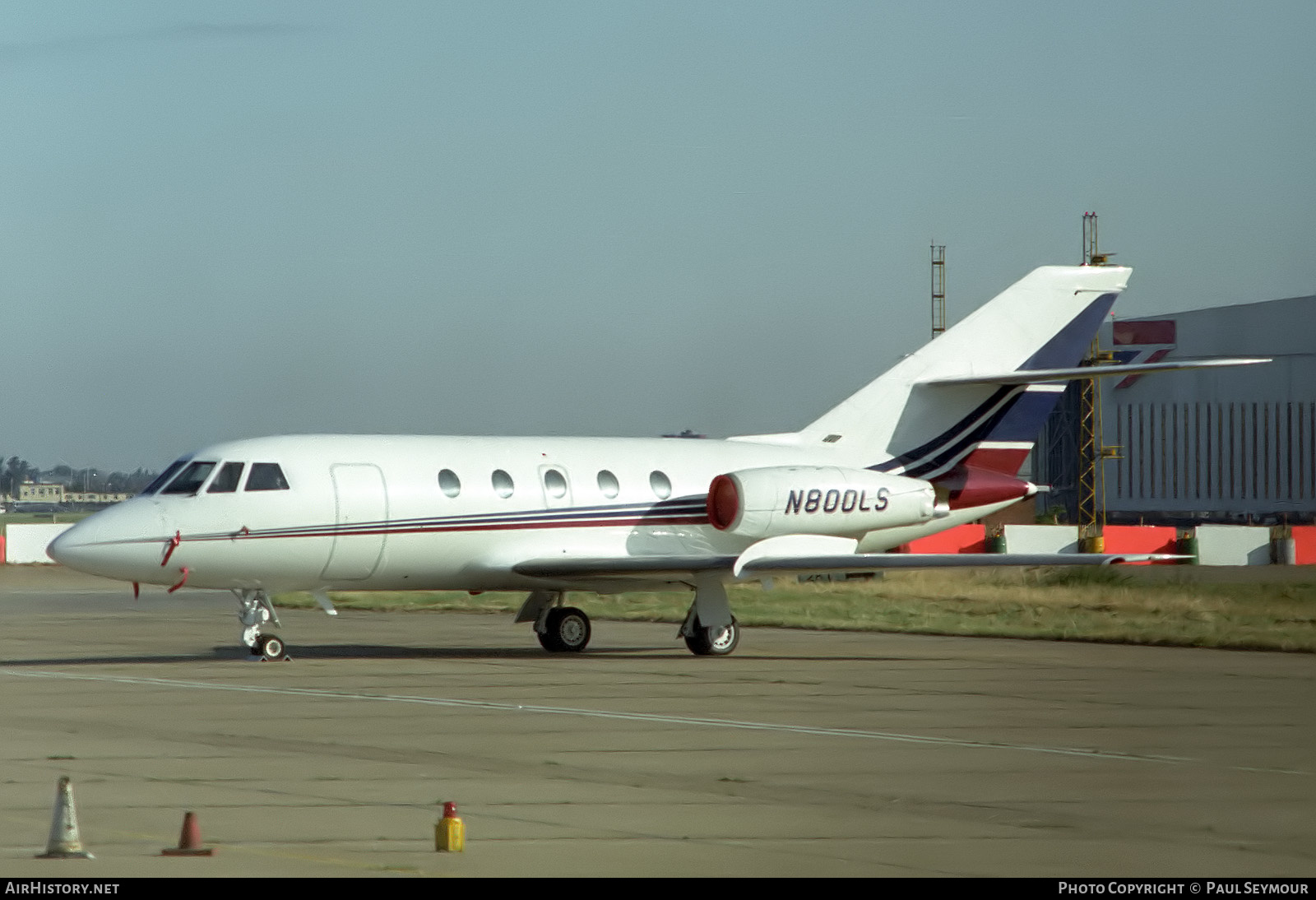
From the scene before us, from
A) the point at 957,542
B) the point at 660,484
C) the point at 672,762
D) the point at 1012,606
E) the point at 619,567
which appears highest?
the point at 660,484

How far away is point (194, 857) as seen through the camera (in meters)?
8.44

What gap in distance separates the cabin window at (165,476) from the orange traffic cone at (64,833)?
13.1 metres

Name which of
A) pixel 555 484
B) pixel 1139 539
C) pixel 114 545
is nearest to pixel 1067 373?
pixel 555 484

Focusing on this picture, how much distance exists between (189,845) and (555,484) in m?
14.8

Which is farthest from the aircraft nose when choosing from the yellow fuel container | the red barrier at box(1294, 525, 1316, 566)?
the red barrier at box(1294, 525, 1316, 566)

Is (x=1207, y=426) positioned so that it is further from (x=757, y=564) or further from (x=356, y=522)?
(x=356, y=522)

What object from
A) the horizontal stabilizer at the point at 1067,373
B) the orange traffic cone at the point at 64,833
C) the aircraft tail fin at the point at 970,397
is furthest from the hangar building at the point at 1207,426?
the orange traffic cone at the point at 64,833

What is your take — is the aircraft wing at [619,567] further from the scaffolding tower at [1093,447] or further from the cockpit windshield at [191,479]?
the scaffolding tower at [1093,447]

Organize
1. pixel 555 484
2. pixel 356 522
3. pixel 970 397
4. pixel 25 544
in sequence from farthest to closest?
pixel 25 544
pixel 970 397
pixel 555 484
pixel 356 522

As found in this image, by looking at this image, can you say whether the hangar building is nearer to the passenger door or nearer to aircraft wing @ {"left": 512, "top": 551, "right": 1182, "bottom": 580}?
aircraft wing @ {"left": 512, "top": 551, "right": 1182, "bottom": 580}

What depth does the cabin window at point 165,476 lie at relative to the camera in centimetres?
2108

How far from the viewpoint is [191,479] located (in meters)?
21.2

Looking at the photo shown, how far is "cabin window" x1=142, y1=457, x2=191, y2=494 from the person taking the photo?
21.1 metres

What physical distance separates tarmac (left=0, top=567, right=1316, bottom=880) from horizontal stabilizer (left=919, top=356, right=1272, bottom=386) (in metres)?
3.68
